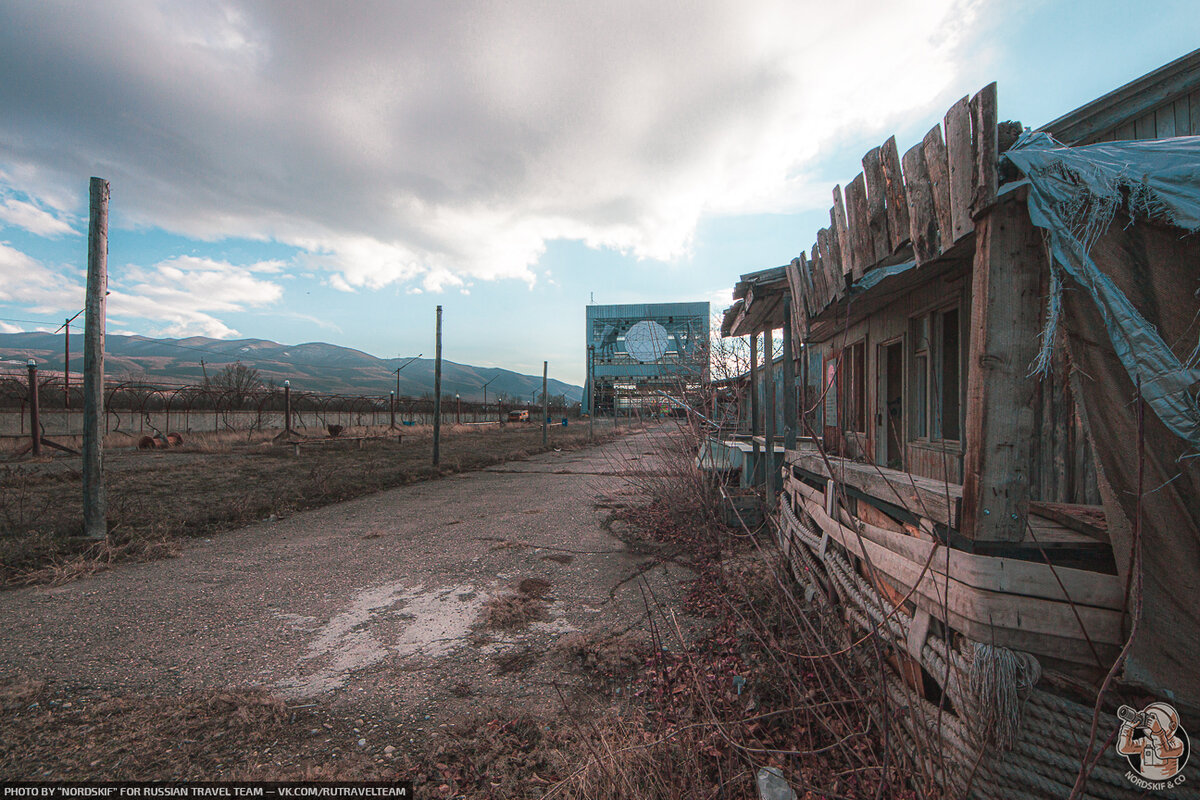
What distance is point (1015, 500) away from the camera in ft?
6.61

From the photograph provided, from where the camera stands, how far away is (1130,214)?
1835mm

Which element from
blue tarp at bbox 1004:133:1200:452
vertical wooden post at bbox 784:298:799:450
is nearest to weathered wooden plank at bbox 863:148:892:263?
blue tarp at bbox 1004:133:1200:452

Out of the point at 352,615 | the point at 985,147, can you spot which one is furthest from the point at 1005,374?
the point at 352,615

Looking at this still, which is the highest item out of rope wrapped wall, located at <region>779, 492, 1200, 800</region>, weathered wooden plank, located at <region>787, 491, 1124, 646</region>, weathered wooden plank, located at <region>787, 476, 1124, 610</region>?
weathered wooden plank, located at <region>787, 476, 1124, 610</region>

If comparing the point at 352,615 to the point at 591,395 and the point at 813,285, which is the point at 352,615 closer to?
the point at 813,285

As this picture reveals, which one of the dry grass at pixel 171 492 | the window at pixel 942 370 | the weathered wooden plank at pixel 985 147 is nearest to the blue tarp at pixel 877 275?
the weathered wooden plank at pixel 985 147

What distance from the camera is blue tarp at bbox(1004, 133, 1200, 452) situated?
66.3 inches

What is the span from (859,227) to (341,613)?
190 inches

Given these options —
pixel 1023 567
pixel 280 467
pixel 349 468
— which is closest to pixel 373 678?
pixel 1023 567

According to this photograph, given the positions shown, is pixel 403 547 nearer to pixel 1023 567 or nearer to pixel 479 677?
pixel 479 677

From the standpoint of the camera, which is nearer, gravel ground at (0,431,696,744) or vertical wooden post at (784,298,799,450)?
gravel ground at (0,431,696,744)

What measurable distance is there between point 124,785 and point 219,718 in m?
0.55

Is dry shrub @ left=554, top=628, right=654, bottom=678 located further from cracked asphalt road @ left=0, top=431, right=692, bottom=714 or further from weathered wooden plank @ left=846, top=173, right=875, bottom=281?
weathered wooden plank @ left=846, top=173, right=875, bottom=281

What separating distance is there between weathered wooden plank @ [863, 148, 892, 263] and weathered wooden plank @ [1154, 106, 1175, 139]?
301 centimetres
